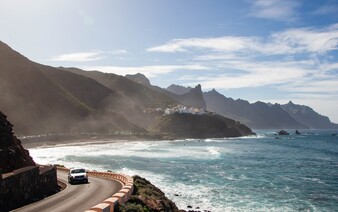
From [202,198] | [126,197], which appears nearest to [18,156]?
[126,197]

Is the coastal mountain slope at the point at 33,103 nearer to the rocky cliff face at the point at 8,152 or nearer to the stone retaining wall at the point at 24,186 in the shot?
the rocky cliff face at the point at 8,152

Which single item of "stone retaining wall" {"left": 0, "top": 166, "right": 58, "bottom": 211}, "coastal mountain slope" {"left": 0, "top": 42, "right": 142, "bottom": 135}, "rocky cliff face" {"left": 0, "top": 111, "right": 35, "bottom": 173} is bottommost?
"stone retaining wall" {"left": 0, "top": 166, "right": 58, "bottom": 211}

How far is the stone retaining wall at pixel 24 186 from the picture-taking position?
20.7 meters

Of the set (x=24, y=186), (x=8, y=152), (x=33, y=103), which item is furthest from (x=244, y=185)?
(x=33, y=103)

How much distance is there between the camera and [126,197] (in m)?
18.6

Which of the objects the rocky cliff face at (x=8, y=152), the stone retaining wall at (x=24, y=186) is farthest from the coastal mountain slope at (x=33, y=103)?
the stone retaining wall at (x=24, y=186)

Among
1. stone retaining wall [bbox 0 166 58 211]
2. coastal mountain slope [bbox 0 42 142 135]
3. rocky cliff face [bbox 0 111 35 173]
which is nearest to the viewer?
stone retaining wall [bbox 0 166 58 211]

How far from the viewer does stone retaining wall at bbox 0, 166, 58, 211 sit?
20688 mm

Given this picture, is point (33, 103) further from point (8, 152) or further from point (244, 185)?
point (8, 152)

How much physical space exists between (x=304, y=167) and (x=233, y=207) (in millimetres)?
44611

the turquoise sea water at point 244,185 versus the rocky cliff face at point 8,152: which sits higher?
the rocky cliff face at point 8,152

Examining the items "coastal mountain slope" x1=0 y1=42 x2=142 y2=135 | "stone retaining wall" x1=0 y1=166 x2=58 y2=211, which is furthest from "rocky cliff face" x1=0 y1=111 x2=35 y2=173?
"coastal mountain slope" x1=0 y1=42 x2=142 y2=135

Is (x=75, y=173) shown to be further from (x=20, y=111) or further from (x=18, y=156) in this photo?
(x=20, y=111)

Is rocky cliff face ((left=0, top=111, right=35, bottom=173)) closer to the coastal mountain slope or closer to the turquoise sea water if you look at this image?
the turquoise sea water
